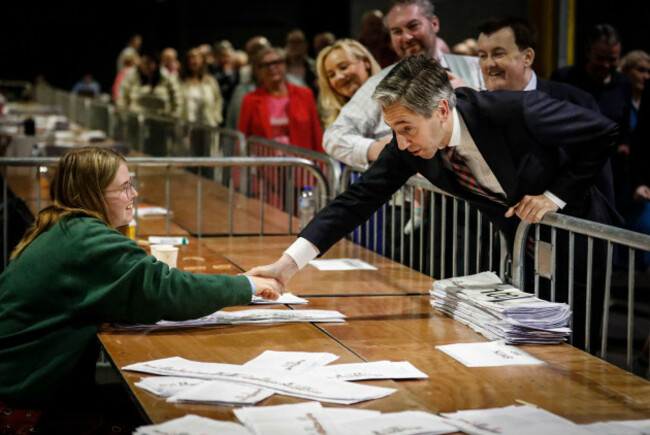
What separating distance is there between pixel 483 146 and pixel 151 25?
24746mm

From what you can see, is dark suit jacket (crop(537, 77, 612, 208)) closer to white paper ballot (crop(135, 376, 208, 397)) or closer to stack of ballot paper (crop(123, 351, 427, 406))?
stack of ballot paper (crop(123, 351, 427, 406))

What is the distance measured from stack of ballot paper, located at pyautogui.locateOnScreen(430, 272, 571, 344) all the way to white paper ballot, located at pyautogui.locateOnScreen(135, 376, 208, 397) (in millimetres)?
1046

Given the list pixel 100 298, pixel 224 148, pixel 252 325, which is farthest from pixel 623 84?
pixel 100 298

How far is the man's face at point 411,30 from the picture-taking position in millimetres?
5395

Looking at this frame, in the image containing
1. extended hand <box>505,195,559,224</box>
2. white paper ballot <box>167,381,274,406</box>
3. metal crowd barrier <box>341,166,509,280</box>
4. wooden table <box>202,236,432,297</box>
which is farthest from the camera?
metal crowd barrier <box>341,166,509,280</box>

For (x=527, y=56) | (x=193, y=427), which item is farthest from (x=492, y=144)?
(x=193, y=427)

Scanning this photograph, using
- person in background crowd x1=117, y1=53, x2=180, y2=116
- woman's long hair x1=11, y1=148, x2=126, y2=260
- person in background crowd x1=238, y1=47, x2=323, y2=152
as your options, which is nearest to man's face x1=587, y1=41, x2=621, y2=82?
person in background crowd x1=238, y1=47, x2=323, y2=152

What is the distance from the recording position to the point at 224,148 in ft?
27.8

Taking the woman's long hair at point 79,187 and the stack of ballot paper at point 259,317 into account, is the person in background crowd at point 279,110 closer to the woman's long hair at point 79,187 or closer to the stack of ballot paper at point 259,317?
the stack of ballot paper at point 259,317

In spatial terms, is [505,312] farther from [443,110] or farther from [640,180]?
[640,180]

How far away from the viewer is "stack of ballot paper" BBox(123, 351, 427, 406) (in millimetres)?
2592

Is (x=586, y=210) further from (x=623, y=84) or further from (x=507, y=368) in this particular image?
(x=623, y=84)

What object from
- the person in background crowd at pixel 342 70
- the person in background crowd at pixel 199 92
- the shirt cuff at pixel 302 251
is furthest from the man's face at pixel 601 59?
the person in background crowd at pixel 199 92

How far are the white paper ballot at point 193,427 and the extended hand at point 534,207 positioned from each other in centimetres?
166
